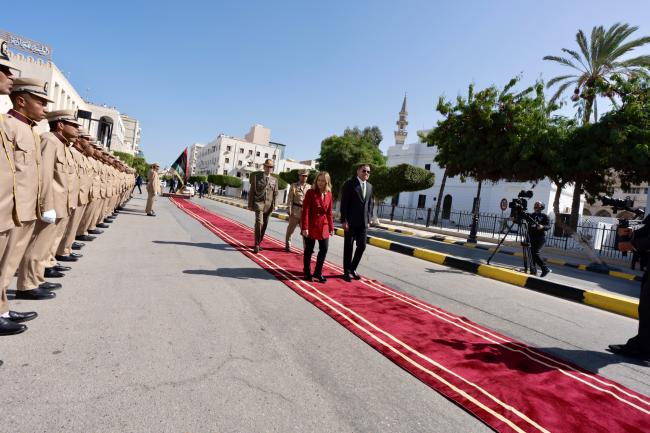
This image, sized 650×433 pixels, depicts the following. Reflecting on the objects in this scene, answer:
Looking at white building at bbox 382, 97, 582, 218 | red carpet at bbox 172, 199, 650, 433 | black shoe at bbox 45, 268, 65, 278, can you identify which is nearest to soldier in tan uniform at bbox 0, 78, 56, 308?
black shoe at bbox 45, 268, 65, 278

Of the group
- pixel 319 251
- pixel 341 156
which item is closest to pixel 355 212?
pixel 319 251

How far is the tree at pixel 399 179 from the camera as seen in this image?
2362cm

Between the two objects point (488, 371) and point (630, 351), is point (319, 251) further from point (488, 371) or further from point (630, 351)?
point (630, 351)

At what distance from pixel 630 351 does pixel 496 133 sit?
15.6 metres

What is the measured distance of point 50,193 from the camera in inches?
150

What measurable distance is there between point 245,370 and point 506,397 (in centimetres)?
182

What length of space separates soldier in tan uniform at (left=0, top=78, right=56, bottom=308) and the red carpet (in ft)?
9.42

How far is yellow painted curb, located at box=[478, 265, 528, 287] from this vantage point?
25.3 ft

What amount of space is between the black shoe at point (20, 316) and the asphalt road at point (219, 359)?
104mm

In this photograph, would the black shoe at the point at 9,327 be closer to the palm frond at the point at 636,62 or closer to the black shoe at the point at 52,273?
the black shoe at the point at 52,273

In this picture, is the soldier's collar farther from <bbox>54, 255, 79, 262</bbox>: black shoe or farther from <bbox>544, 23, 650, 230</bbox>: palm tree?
<bbox>544, 23, 650, 230</bbox>: palm tree

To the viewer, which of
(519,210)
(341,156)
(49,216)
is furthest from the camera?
(341,156)

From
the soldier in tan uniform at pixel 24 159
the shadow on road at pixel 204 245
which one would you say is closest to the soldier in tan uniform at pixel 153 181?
the shadow on road at pixel 204 245

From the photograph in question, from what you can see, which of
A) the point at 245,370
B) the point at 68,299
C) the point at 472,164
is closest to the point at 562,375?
the point at 245,370
